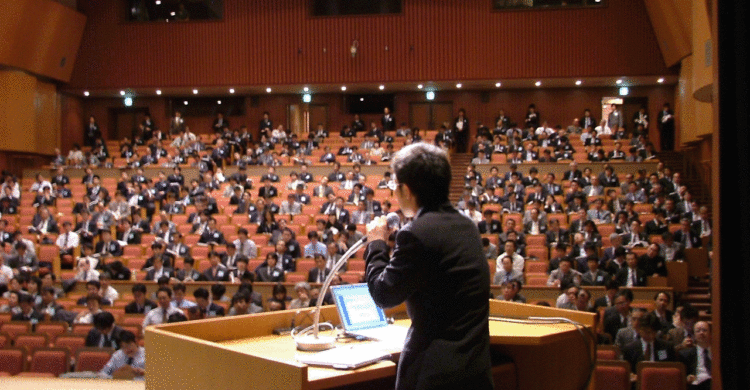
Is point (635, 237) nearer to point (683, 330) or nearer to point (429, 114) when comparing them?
point (683, 330)

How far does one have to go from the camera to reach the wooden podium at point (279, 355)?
1.57m

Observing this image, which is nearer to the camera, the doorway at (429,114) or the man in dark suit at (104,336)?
the man in dark suit at (104,336)

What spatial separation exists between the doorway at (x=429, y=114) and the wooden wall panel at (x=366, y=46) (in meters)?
1.34

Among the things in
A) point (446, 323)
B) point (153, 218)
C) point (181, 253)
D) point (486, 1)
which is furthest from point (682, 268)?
point (486, 1)

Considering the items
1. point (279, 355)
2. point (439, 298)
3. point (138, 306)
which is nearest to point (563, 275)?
point (138, 306)

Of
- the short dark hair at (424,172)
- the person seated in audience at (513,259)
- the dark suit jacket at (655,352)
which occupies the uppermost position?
the short dark hair at (424,172)

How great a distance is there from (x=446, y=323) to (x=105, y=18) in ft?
46.8

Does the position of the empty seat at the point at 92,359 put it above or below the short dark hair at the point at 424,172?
below

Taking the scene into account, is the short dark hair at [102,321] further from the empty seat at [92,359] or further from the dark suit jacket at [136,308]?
the dark suit jacket at [136,308]

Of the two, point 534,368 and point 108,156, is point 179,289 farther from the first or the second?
point 108,156

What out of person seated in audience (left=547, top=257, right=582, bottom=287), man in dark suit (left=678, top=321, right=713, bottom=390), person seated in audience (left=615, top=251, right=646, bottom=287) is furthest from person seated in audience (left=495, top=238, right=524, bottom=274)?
man in dark suit (left=678, top=321, right=713, bottom=390)

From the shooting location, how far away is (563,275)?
6.51 meters

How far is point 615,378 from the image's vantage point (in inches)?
149

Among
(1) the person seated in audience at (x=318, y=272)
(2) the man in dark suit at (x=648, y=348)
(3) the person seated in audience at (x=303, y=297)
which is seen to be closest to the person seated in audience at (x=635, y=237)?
(2) the man in dark suit at (x=648, y=348)
